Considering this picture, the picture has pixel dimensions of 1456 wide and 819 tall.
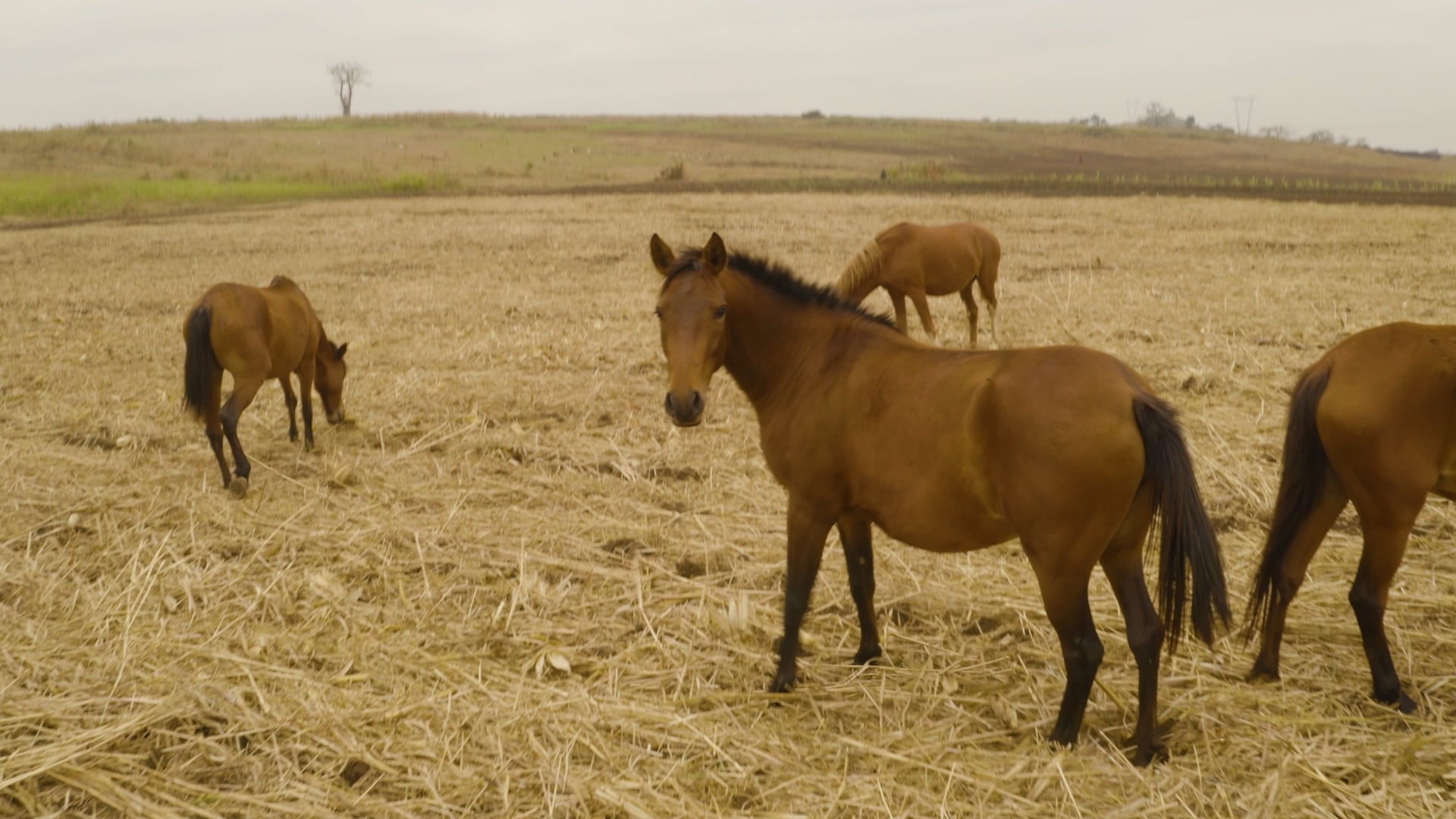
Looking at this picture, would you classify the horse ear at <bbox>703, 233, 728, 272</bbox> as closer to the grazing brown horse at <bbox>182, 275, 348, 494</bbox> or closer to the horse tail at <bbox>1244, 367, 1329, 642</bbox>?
the horse tail at <bbox>1244, 367, 1329, 642</bbox>

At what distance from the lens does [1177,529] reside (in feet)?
11.3

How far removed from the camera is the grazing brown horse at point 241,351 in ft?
21.9

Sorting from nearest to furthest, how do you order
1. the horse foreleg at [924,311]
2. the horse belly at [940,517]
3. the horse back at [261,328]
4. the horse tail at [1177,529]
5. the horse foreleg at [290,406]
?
the horse tail at [1177,529] < the horse belly at [940,517] < the horse back at [261,328] < the horse foreleg at [290,406] < the horse foreleg at [924,311]

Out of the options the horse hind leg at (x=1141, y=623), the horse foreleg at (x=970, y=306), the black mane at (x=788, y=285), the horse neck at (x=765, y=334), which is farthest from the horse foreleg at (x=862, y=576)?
the horse foreleg at (x=970, y=306)

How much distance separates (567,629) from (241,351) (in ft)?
A: 12.1

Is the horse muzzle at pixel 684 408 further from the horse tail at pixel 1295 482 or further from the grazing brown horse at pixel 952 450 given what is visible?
the horse tail at pixel 1295 482

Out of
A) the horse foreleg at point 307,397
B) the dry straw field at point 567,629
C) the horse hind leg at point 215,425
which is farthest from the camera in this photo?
the horse foreleg at point 307,397

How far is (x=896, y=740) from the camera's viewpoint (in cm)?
381

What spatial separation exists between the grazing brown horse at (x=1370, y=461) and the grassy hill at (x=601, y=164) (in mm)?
25509

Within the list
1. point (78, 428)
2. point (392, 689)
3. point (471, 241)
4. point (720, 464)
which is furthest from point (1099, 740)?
point (471, 241)

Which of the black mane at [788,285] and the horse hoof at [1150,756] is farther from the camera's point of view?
the black mane at [788,285]

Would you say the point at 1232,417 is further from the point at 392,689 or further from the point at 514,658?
the point at 392,689

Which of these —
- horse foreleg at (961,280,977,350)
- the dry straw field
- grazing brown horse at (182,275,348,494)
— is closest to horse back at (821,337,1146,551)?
the dry straw field

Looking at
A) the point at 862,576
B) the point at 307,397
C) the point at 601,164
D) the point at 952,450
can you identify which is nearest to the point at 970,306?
the point at 307,397
